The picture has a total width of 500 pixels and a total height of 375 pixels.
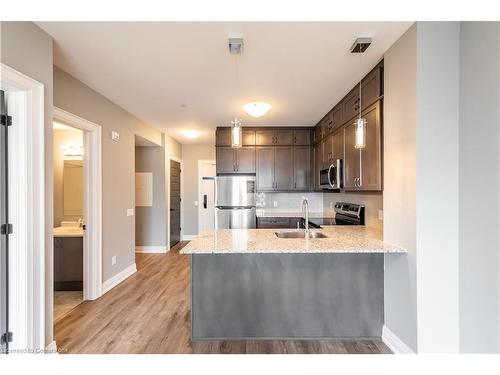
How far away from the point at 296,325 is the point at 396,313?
0.83m

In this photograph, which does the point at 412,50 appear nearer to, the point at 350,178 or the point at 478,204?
the point at 478,204

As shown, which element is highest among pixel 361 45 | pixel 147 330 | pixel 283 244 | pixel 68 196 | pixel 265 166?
pixel 361 45

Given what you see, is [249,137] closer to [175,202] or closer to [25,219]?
[175,202]

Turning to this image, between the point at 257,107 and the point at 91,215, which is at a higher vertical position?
the point at 257,107

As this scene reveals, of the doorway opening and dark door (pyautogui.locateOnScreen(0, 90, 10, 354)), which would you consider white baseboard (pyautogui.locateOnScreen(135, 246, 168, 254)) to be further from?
dark door (pyautogui.locateOnScreen(0, 90, 10, 354))

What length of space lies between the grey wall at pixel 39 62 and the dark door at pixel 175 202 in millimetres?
4199

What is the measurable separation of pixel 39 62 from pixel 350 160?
10.3ft

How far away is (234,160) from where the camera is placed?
5258 millimetres

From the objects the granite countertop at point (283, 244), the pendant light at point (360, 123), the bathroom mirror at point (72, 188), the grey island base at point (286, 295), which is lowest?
the grey island base at point (286, 295)

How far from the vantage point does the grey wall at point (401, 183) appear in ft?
6.61

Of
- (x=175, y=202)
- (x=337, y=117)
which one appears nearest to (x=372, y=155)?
(x=337, y=117)

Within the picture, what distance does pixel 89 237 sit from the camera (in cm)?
340

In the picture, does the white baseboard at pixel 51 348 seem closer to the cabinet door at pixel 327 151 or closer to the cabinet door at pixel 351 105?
the cabinet door at pixel 351 105

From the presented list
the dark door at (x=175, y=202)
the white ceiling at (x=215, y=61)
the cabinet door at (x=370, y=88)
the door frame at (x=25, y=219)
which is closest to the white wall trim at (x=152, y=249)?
the dark door at (x=175, y=202)
